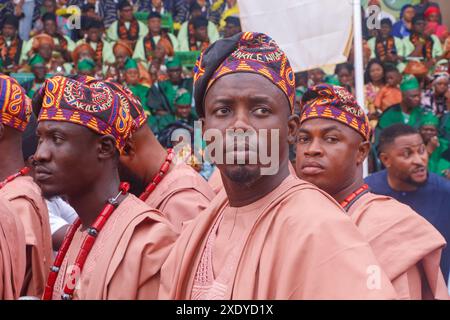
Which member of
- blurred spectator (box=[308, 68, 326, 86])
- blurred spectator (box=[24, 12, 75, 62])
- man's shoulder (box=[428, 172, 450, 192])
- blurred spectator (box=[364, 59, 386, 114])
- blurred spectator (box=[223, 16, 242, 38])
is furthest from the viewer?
blurred spectator (box=[223, 16, 242, 38])

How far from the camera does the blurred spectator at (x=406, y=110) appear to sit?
37.2 ft

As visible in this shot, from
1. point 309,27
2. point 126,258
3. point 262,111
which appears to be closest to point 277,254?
point 262,111

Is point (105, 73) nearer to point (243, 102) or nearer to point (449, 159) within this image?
point (449, 159)

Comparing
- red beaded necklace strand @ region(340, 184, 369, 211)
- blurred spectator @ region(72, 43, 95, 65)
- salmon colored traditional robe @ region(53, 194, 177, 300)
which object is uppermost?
blurred spectator @ region(72, 43, 95, 65)

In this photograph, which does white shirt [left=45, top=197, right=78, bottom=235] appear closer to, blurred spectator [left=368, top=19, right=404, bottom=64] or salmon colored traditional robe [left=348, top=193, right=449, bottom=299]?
salmon colored traditional robe [left=348, top=193, right=449, bottom=299]

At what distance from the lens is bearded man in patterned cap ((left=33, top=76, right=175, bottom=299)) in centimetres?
342

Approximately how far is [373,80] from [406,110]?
87 cm

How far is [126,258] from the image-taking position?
339 centimetres

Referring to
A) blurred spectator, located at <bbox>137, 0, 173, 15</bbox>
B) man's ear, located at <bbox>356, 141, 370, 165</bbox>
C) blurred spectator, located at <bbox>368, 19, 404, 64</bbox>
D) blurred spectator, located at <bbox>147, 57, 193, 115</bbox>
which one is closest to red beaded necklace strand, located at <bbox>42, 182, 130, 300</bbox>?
man's ear, located at <bbox>356, 141, 370, 165</bbox>

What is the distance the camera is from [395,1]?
48.2 feet

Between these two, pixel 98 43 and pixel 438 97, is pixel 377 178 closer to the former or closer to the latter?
pixel 438 97

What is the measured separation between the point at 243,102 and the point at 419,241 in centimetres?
154

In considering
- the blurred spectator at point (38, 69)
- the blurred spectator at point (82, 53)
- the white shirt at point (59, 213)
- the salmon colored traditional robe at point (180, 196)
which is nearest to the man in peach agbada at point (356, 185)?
the salmon colored traditional robe at point (180, 196)

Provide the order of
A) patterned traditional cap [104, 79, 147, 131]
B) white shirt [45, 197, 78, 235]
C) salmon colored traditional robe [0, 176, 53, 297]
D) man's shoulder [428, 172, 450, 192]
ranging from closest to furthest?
salmon colored traditional robe [0, 176, 53, 297]
patterned traditional cap [104, 79, 147, 131]
white shirt [45, 197, 78, 235]
man's shoulder [428, 172, 450, 192]
